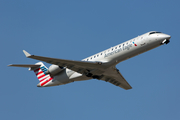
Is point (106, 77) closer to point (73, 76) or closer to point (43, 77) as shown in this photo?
point (73, 76)

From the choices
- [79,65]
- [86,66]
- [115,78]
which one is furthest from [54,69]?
[115,78]

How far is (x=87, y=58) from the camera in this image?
25.2 metres

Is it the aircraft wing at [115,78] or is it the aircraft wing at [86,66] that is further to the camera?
the aircraft wing at [115,78]

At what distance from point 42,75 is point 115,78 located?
23.6 ft

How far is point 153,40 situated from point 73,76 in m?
7.75

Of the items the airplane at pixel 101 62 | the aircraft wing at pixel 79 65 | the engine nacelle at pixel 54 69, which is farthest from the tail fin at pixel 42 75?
the aircraft wing at pixel 79 65

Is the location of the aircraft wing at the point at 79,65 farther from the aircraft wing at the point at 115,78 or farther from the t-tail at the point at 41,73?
the t-tail at the point at 41,73

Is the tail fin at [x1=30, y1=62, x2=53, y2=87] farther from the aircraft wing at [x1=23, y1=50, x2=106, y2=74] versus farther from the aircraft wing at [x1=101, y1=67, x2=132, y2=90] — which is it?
the aircraft wing at [x1=101, y1=67, x2=132, y2=90]

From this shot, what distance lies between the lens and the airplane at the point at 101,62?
23281 millimetres

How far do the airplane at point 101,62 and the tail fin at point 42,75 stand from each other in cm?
71

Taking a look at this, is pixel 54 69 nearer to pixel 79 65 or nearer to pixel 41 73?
pixel 79 65

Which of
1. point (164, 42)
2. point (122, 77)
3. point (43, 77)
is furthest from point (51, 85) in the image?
point (164, 42)

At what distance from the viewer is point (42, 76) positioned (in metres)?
28.0

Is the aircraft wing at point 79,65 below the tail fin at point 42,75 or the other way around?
below
